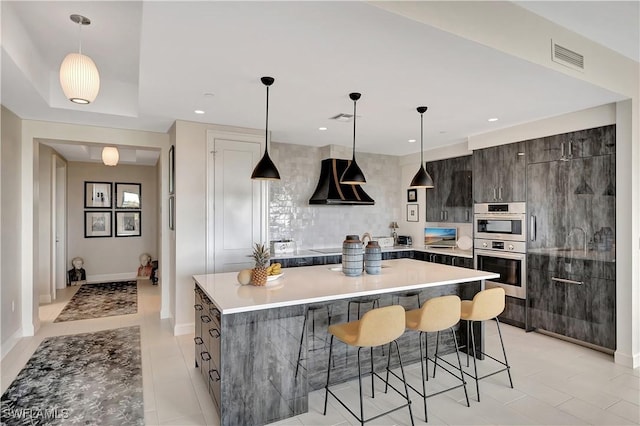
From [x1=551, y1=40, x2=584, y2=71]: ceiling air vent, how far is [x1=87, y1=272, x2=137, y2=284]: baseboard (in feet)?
26.6

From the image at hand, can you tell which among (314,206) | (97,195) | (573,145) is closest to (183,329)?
(314,206)

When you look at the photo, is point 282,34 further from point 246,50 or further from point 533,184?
→ point 533,184

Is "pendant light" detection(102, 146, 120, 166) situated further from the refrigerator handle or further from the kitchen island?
the refrigerator handle

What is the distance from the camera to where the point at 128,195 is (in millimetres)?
7652

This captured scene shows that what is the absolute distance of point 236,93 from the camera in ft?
10.5

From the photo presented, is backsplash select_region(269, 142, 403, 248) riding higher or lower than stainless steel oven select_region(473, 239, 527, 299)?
higher

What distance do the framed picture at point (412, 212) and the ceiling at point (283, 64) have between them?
90.3 inches

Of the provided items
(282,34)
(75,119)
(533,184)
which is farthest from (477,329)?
(75,119)

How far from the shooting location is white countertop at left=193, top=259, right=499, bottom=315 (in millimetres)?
2275

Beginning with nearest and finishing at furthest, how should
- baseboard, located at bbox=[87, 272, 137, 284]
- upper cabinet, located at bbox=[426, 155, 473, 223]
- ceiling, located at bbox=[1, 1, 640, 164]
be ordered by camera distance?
1. ceiling, located at bbox=[1, 1, 640, 164]
2. upper cabinet, located at bbox=[426, 155, 473, 223]
3. baseboard, located at bbox=[87, 272, 137, 284]

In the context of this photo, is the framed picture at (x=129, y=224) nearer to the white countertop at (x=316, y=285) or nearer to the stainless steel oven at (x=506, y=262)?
the white countertop at (x=316, y=285)

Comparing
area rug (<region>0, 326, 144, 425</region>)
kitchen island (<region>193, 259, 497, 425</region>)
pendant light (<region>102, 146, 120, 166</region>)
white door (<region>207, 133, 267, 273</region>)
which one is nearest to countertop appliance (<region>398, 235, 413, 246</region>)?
white door (<region>207, 133, 267, 273</region>)

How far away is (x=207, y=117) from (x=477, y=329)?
3.69 metres

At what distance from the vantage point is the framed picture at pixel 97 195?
7.30m
